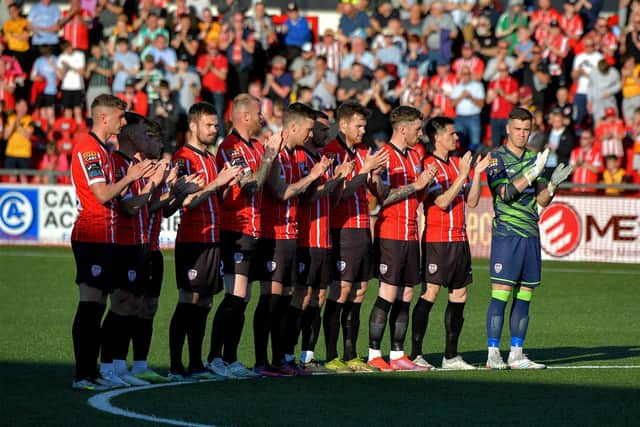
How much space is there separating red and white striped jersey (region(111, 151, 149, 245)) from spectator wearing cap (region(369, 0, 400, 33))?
18.6m

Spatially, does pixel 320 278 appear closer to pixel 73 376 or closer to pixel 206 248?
pixel 206 248

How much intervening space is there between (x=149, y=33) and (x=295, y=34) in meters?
3.40

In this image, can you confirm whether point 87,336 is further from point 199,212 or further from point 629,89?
point 629,89

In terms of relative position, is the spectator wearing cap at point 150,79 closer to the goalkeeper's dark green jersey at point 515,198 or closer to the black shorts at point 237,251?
the goalkeeper's dark green jersey at point 515,198

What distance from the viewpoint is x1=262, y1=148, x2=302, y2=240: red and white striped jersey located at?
38.1 feet

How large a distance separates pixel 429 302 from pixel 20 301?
7.13 meters

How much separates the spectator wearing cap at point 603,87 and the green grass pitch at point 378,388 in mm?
9659

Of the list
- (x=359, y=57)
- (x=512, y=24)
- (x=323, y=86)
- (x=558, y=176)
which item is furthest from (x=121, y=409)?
(x=512, y=24)

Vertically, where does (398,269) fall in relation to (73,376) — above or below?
above

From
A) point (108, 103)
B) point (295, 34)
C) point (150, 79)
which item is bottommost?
point (108, 103)

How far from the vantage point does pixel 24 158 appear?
2730 centimetres

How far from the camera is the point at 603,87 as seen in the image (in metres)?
26.0

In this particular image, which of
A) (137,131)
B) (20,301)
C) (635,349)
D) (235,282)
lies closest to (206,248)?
(235,282)

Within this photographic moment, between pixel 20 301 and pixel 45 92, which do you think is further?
pixel 45 92
